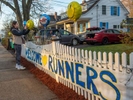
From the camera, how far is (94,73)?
12.4 feet

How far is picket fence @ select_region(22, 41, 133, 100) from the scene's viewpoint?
3.07 m

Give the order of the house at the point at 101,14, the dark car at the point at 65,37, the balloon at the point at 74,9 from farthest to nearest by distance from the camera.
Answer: the house at the point at 101,14, the dark car at the point at 65,37, the balloon at the point at 74,9

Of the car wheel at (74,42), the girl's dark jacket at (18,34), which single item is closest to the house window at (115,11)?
the car wheel at (74,42)

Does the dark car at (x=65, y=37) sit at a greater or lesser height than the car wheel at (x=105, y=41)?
greater

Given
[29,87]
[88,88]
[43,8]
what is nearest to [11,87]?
[29,87]

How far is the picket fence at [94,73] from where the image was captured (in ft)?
10.1

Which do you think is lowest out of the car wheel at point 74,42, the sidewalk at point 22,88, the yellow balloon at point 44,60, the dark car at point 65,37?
the sidewalk at point 22,88

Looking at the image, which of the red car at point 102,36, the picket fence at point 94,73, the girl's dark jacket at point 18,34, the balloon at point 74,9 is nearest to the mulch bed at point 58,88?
the picket fence at point 94,73

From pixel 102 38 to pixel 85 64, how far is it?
12.1m

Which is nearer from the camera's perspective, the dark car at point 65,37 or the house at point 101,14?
the dark car at point 65,37

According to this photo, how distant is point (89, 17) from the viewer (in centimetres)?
2950

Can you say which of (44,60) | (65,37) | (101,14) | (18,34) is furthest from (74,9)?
(101,14)

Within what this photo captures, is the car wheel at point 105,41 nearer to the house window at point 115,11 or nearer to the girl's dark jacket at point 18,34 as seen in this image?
the girl's dark jacket at point 18,34

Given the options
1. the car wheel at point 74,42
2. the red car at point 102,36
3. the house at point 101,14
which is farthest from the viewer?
the house at point 101,14
